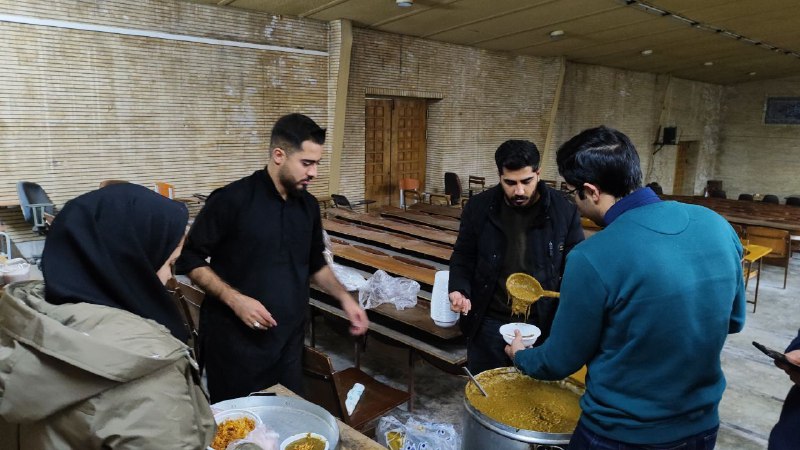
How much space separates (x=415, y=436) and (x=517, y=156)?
1.34 metres

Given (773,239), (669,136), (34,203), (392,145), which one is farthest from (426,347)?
(669,136)

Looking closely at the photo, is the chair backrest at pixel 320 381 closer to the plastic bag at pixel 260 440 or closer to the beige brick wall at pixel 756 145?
the plastic bag at pixel 260 440

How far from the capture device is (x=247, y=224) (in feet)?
7.41

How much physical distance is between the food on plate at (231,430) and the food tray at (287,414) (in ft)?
0.24

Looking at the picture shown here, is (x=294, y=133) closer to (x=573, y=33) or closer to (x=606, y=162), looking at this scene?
(x=606, y=162)

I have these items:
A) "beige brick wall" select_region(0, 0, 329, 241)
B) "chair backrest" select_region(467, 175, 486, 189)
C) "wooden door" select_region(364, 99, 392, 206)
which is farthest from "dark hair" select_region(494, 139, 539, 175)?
"chair backrest" select_region(467, 175, 486, 189)

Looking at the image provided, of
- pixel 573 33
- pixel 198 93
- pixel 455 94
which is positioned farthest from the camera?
pixel 455 94

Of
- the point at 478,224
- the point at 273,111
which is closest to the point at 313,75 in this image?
the point at 273,111

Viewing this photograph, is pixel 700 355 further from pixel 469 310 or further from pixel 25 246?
pixel 25 246

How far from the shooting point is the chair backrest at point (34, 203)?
5832mm

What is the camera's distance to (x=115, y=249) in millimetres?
1240

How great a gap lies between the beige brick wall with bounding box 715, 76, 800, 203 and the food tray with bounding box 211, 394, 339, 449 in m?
20.6

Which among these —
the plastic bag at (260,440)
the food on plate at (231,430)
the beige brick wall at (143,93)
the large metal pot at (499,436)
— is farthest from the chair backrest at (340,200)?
the plastic bag at (260,440)

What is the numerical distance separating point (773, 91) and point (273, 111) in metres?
17.4
